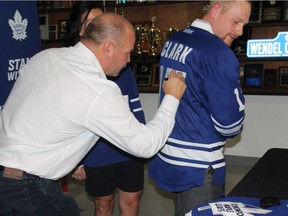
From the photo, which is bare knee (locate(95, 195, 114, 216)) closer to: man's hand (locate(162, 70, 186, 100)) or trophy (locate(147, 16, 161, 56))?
man's hand (locate(162, 70, 186, 100))

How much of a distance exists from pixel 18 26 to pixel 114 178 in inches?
58.0

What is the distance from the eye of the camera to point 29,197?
1.48 m

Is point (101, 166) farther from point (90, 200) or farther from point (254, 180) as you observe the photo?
point (90, 200)

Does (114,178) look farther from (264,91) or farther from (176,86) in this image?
(264,91)

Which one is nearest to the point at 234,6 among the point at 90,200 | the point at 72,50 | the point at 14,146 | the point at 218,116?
the point at 218,116

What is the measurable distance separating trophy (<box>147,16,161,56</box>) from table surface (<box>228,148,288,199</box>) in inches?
107

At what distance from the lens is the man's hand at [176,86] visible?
1.59m

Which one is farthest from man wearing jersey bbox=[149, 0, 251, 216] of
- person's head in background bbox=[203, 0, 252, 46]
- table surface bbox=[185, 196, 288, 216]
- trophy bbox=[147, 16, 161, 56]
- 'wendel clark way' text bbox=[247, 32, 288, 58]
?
trophy bbox=[147, 16, 161, 56]

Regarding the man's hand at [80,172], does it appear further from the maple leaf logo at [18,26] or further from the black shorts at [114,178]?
the maple leaf logo at [18,26]

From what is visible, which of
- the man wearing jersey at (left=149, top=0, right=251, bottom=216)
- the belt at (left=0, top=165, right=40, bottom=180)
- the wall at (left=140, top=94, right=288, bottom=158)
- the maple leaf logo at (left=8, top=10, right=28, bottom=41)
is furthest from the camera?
the wall at (left=140, top=94, right=288, bottom=158)

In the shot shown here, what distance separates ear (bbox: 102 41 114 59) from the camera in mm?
1466

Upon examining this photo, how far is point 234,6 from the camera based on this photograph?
1.61m

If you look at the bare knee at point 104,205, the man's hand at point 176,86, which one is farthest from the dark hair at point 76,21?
the bare knee at point 104,205

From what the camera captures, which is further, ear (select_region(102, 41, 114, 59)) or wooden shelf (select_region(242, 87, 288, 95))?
wooden shelf (select_region(242, 87, 288, 95))
